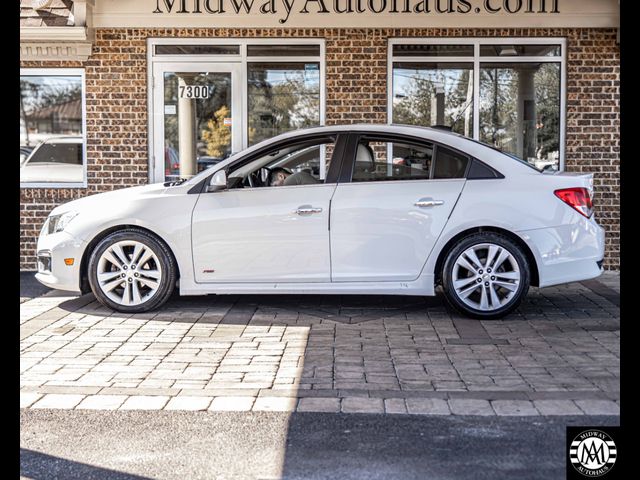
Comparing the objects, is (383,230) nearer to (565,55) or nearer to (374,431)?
(374,431)

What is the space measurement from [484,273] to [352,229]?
4.05ft

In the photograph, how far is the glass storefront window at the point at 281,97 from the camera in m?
11.8

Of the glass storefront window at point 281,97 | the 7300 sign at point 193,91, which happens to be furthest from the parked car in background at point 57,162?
the glass storefront window at point 281,97

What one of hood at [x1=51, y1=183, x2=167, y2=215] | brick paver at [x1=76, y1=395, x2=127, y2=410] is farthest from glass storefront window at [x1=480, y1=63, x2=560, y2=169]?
brick paver at [x1=76, y1=395, x2=127, y2=410]

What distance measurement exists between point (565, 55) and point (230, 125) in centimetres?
433

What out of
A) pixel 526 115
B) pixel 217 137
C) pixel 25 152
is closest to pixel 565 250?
pixel 526 115

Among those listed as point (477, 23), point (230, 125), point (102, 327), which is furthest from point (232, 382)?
point (477, 23)

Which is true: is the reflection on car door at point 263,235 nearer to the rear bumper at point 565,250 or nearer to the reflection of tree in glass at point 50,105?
the rear bumper at point 565,250

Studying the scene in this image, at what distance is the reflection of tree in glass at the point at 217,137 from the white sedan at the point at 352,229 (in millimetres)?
3304

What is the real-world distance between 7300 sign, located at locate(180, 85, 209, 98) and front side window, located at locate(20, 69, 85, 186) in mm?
1334

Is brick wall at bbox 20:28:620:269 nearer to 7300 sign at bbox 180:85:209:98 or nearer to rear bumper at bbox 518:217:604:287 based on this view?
7300 sign at bbox 180:85:209:98

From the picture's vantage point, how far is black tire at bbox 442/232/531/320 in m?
8.20

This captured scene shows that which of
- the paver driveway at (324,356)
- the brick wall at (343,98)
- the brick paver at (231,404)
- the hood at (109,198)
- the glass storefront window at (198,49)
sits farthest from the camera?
the glass storefront window at (198,49)
